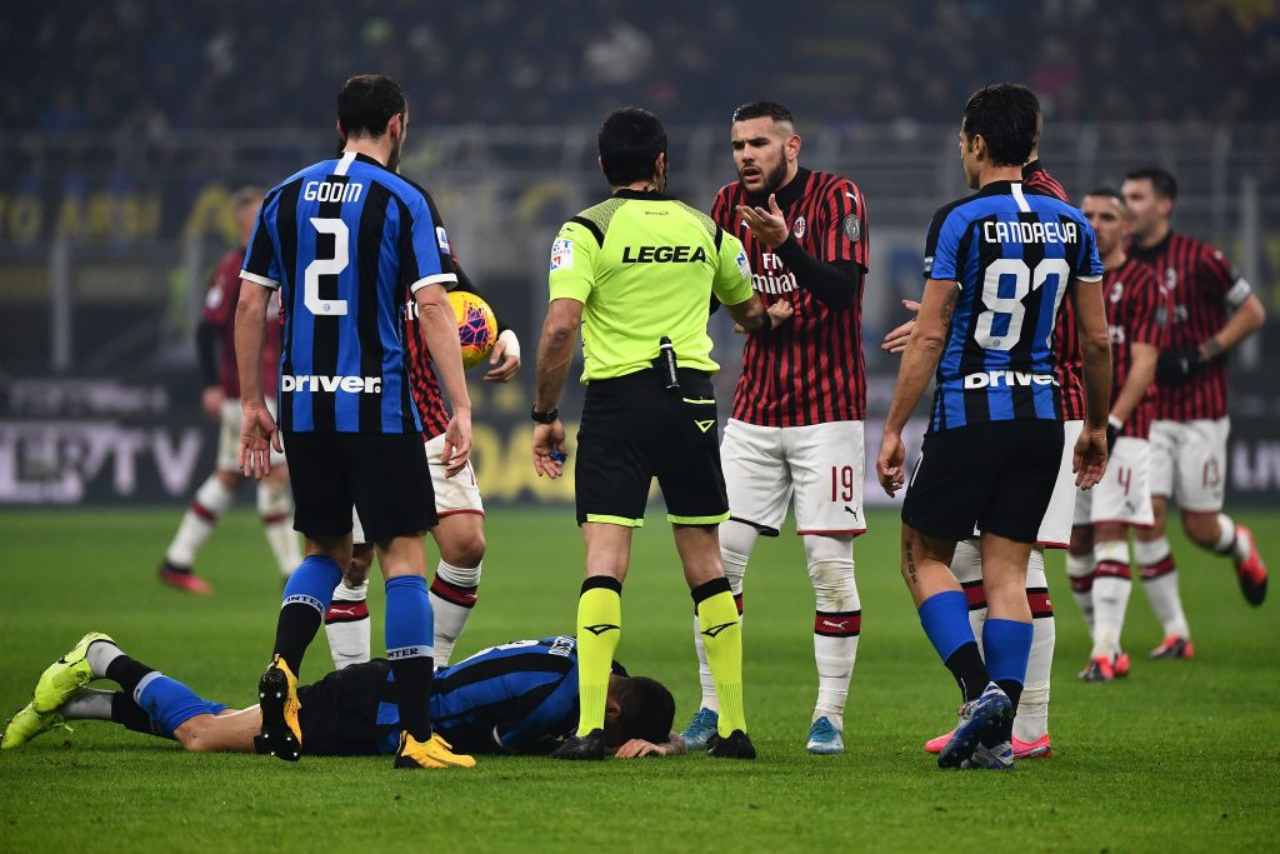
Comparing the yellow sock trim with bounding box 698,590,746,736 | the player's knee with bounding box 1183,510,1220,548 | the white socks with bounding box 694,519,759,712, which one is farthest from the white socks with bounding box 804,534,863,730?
the player's knee with bounding box 1183,510,1220,548

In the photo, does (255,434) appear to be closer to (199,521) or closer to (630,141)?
(630,141)

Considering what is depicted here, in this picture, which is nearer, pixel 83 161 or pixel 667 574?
pixel 667 574

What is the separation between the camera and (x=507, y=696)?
20.7ft

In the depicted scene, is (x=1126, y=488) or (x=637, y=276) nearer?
(x=637, y=276)

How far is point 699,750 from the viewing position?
672 centimetres

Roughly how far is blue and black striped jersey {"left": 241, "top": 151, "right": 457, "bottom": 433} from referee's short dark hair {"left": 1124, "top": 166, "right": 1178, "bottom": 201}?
5.13 metres

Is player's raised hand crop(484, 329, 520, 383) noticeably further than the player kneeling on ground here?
No

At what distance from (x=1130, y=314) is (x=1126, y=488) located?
0.89 metres

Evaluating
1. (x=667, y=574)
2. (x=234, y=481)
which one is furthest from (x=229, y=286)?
(x=667, y=574)

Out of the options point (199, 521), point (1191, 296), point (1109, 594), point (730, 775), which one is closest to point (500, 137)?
point (199, 521)

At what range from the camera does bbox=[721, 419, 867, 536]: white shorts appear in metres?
7.00

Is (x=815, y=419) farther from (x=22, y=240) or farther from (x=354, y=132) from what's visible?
(x=22, y=240)

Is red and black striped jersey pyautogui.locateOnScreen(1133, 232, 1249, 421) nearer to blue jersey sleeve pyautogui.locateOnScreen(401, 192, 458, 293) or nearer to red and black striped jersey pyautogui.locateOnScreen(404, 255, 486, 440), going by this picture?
red and black striped jersey pyautogui.locateOnScreen(404, 255, 486, 440)

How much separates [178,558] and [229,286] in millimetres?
1898
